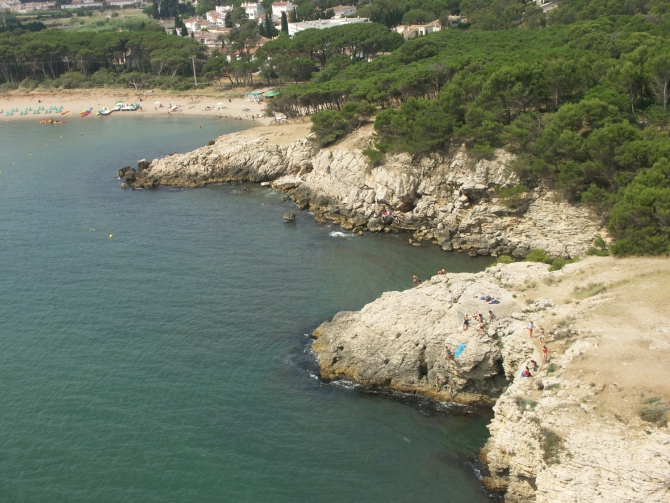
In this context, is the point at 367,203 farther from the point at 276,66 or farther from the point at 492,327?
the point at 276,66

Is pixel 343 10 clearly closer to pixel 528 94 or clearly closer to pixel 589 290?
pixel 528 94

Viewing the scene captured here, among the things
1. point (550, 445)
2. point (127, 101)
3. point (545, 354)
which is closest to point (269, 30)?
point (127, 101)

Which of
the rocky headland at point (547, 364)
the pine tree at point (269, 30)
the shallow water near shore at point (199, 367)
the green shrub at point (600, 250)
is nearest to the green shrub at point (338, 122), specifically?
the shallow water near shore at point (199, 367)

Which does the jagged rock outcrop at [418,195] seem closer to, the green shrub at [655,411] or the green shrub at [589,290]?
the green shrub at [589,290]

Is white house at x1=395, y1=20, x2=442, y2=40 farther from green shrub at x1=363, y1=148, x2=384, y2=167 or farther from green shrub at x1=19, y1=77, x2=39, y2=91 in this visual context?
green shrub at x1=363, y1=148, x2=384, y2=167

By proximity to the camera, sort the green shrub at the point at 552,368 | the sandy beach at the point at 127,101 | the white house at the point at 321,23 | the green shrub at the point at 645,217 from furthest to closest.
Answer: the white house at the point at 321,23 < the sandy beach at the point at 127,101 < the green shrub at the point at 645,217 < the green shrub at the point at 552,368

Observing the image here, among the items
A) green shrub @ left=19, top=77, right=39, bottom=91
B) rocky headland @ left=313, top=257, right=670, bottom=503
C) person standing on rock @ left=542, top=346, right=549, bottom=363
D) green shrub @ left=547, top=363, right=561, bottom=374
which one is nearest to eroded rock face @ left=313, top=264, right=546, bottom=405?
rocky headland @ left=313, top=257, right=670, bottom=503
